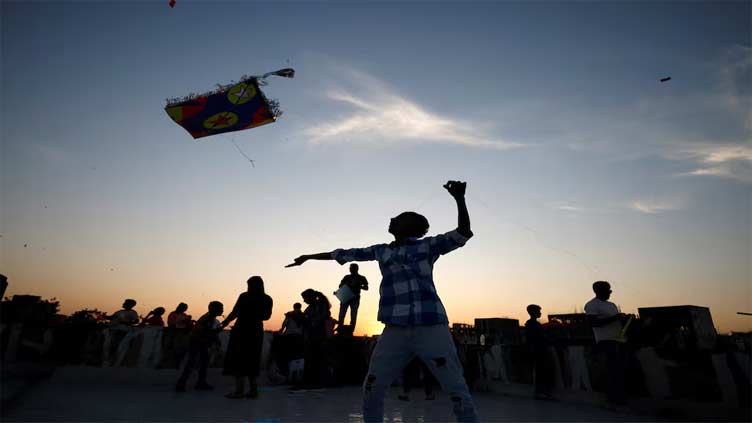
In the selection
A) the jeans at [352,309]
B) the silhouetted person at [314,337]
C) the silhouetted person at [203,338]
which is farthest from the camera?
the jeans at [352,309]

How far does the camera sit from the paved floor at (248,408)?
15.2 ft

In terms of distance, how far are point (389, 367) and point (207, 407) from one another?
3.86 meters

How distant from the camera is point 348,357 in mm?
9797

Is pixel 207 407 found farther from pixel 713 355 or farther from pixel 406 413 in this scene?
pixel 713 355

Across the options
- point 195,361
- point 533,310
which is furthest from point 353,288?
point 533,310

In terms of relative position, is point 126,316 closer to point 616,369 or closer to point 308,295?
point 308,295

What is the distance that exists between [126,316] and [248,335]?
4.50m

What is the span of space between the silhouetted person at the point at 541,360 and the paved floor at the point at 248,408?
0.30 metres

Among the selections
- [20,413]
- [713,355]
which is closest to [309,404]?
[20,413]

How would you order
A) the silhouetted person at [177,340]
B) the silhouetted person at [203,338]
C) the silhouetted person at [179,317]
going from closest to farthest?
the silhouetted person at [203,338] < the silhouetted person at [177,340] < the silhouetted person at [179,317]

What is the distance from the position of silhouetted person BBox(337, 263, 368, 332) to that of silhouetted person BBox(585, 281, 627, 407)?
5015 millimetres

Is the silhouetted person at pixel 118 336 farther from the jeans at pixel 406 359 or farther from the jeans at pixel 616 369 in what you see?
the jeans at pixel 616 369

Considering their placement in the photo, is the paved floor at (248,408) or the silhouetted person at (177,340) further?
the silhouetted person at (177,340)

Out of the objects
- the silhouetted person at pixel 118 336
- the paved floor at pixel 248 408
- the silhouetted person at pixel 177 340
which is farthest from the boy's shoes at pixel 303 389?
the silhouetted person at pixel 118 336
